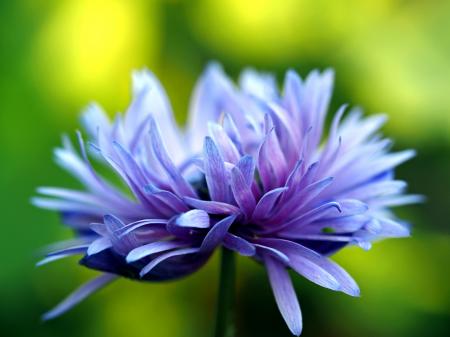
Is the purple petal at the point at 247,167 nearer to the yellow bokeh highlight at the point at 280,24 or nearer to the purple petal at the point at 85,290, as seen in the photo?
the purple petal at the point at 85,290

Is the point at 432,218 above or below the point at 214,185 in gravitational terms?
above

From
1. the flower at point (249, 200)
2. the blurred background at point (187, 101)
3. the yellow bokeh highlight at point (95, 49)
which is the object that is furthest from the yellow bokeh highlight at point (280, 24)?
the flower at point (249, 200)

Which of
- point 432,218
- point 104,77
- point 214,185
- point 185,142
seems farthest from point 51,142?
point 214,185

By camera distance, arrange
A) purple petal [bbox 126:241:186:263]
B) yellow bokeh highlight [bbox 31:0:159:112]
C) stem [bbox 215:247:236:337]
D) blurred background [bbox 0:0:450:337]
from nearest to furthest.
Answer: purple petal [bbox 126:241:186:263]
stem [bbox 215:247:236:337]
blurred background [bbox 0:0:450:337]
yellow bokeh highlight [bbox 31:0:159:112]

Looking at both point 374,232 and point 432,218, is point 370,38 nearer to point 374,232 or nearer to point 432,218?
point 432,218

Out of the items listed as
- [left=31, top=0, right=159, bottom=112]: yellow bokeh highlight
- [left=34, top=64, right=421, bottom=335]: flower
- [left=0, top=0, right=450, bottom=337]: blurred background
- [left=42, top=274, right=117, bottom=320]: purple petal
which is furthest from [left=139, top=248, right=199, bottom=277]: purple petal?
[left=31, top=0, right=159, bottom=112]: yellow bokeh highlight

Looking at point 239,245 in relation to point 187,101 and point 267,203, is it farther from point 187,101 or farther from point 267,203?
point 187,101

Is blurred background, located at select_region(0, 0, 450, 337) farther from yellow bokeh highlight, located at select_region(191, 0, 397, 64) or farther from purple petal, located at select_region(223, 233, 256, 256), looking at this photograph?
purple petal, located at select_region(223, 233, 256, 256)

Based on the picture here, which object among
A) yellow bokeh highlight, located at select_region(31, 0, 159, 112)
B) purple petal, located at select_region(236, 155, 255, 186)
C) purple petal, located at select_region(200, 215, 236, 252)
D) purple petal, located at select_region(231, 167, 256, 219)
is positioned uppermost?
yellow bokeh highlight, located at select_region(31, 0, 159, 112)
